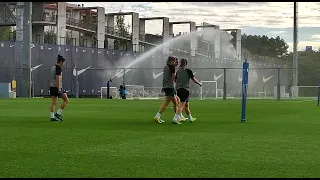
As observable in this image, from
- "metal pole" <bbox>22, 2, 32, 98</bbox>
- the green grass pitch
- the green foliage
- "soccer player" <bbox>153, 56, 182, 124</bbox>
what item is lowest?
the green grass pitch

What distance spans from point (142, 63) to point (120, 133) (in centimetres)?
4703

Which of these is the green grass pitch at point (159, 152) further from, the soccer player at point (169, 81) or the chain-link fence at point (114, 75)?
the chain-link fence at point (114, 75)

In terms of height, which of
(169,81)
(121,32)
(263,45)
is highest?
(121,32)

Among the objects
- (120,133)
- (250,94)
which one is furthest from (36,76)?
(120,133)

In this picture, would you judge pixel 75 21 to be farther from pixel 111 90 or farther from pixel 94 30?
pixel 111 90

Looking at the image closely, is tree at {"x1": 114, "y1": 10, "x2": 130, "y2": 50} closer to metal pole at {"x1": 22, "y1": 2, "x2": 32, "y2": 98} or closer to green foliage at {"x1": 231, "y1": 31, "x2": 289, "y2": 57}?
green foliage at {"x1": 231, "y1": 31, "x2": 289, "y2": 57}

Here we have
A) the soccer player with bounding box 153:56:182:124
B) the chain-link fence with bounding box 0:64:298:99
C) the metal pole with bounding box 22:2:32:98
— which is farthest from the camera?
the chain-link fence with bounding box 0:64:298:99

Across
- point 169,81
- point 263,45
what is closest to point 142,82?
point 263,45

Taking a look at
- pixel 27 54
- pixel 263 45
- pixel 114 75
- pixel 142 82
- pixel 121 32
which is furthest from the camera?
pixel 263 45

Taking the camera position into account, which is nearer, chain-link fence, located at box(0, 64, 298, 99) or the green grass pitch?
the green grass pitch

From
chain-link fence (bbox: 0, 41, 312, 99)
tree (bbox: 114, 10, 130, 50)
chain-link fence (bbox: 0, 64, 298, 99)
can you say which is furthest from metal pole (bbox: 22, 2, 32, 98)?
tree (bbox: 114, 10, 130, 50)

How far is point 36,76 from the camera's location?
47344 millimetres

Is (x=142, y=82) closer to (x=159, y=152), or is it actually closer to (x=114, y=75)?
(x=114, y=75)

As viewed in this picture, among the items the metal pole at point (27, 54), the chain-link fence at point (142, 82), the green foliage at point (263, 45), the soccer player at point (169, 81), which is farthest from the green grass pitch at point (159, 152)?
the green foliage at point (263, 45)
